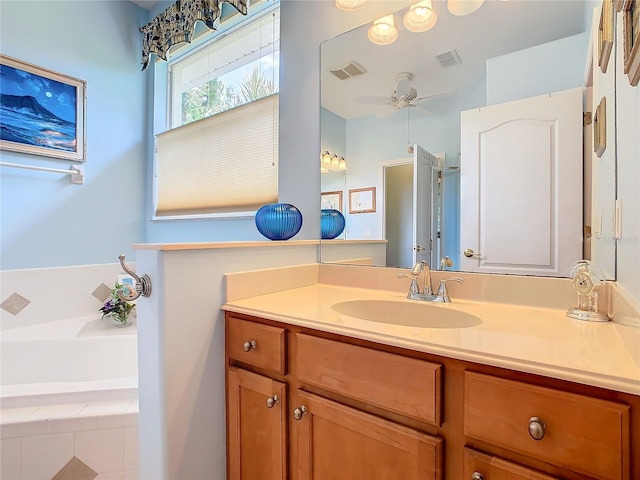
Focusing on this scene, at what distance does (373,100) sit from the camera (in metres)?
1.43

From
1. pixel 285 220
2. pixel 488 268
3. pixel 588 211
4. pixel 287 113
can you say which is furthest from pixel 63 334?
pixel 588 211

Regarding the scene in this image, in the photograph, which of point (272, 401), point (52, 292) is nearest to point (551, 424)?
point (272, 401)

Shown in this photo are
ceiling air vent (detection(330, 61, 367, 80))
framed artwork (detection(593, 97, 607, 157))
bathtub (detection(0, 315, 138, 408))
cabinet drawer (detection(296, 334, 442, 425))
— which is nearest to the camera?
cabinet drawer (detection(296, 334, 442, 425))

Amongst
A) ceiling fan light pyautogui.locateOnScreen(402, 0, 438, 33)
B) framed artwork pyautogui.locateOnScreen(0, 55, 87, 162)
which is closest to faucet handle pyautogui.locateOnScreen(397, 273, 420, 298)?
ceiling fan light pyautogui.locateOnScreen(402, 0, 438, 33)

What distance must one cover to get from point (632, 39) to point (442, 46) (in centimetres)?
81

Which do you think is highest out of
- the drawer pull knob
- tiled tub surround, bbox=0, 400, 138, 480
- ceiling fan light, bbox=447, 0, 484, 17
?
ceiling fan light, bbox=447, 0, 484, 17

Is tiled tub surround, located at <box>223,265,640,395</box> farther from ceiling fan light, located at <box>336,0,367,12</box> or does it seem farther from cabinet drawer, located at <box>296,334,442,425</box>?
ceiling fan light, located at <box>336,0,367,12</box>

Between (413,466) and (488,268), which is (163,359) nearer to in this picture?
(413,466)

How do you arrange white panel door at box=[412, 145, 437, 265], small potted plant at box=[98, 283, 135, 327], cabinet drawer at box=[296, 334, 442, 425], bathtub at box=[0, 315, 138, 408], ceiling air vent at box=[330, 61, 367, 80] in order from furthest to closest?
small potted plant at box=[98, 283, 135, 327]
bathtub at box=[0, 315, 138, 408]
ceiling air vent at box=[330, 61, 367, 80]
white panel door at box=[412, 145, 437, 265]
cabinet drawer at box=[296, 334, 442, 425]

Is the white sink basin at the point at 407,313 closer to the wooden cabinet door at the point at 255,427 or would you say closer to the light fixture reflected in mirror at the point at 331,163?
the wooden cabinet door at the point at 255,427

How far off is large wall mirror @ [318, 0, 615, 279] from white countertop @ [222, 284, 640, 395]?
0.67 feet

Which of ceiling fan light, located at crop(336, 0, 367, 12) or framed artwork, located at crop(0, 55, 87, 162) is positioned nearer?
ceiling fan light, located at crop(336, 0, 367, 12)

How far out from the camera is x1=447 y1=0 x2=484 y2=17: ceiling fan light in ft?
3.99

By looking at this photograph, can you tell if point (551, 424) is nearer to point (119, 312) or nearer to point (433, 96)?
point (433, 96)
